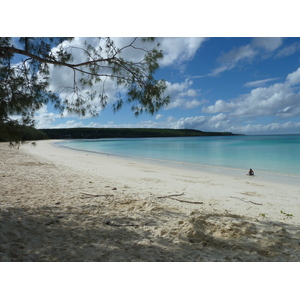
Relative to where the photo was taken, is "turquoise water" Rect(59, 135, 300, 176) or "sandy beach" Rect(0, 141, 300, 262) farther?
"turquoise water" Rect(59, 135, 300, 176)

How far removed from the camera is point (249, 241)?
337 centimetres

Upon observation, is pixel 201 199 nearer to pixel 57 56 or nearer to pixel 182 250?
pixel 182 250

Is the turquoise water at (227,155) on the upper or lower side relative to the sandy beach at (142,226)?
lower

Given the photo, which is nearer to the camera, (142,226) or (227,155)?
(142,226)

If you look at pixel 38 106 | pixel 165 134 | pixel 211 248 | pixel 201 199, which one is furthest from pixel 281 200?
pixel 165 134

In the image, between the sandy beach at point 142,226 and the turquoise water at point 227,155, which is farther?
the turquoise water at point 227,155

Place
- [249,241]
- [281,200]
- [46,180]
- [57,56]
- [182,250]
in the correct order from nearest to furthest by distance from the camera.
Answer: [182,250] < [249,241] < [57,56] < [281,200] < [46,180]

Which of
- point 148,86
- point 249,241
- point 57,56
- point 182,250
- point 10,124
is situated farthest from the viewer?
point 57,56

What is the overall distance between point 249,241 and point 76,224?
2.65 metres

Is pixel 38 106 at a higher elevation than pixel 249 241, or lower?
higher

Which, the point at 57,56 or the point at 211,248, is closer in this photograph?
the point at 211,248

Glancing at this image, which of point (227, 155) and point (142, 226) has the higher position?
point (142, 226)

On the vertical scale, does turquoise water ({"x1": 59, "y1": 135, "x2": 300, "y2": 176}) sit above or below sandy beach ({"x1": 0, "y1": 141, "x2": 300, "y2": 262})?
below

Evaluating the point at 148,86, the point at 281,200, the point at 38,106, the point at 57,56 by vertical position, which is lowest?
the point at 281,200
